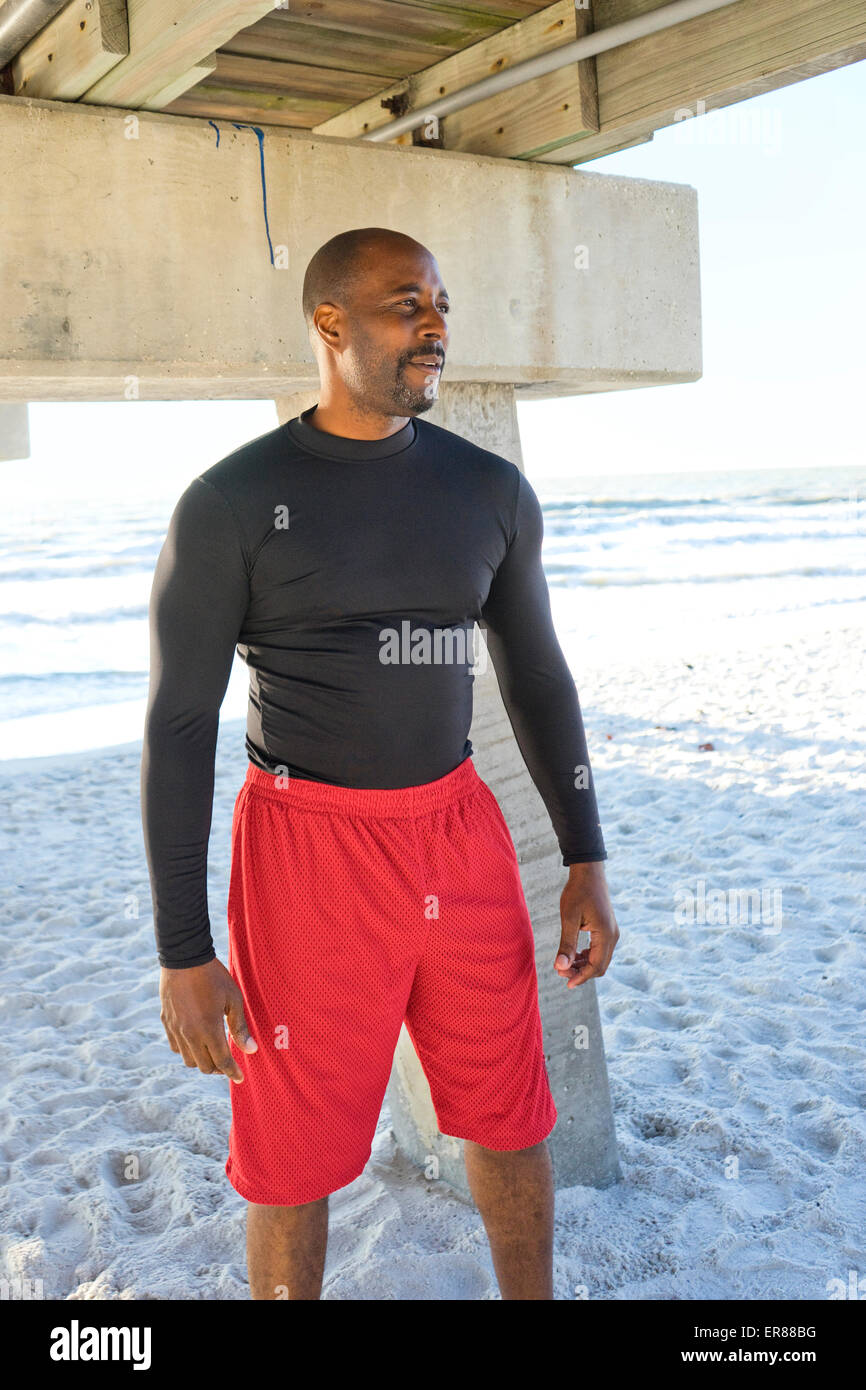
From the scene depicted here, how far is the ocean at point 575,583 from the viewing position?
462 inches

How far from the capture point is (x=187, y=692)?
1857 mm

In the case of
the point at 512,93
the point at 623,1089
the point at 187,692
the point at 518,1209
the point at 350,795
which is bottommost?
the point at 623,1089

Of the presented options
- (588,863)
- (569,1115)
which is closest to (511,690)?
(588,863)

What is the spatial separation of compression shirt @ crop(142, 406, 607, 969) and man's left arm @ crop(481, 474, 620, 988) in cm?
9

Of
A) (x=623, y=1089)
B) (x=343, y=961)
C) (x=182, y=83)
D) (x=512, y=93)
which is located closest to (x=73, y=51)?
(x=182, y=83)

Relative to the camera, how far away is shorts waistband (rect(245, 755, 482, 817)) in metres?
1.96

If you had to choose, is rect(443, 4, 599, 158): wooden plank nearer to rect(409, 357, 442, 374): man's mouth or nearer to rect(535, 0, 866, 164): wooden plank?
rect(535, 0, 866, 164): wooden plank

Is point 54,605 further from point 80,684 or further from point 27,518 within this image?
point 27,518

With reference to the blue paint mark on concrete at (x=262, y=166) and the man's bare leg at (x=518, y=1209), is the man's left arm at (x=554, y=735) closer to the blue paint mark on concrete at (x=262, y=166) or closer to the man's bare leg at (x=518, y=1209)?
the man's bare leg at (x=518, y=1209)

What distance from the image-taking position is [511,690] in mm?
2297

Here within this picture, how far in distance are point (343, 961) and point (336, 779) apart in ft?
1.01

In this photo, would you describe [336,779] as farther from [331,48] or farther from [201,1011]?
[331,48]

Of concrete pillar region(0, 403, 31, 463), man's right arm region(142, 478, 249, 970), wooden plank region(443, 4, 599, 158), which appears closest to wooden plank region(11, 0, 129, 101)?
man's right arm region(142, 478, 249, 970)

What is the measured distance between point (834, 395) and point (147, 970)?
5625 cm
